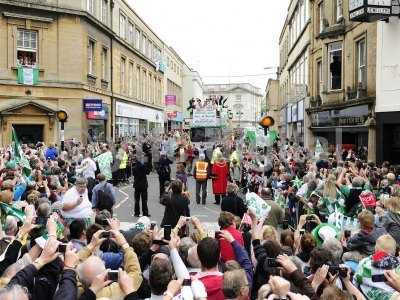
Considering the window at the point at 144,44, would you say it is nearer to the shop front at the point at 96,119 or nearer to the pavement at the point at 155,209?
the shop front at the point at 96,119

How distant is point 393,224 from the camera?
719 cm

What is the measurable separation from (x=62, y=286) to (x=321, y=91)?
78.6ft

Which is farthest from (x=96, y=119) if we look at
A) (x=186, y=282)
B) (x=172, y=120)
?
(x=172, y=120)

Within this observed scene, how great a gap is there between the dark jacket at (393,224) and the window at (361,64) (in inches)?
540

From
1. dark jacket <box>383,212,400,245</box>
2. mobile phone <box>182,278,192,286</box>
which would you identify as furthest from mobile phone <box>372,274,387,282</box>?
dark jacket <box>383,212,400,245</box>

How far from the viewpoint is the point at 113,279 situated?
4.41 metres

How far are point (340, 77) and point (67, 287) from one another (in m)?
22.1

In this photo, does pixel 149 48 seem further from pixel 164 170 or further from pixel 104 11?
pixel 164 170

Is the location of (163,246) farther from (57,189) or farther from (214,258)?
(57,189)

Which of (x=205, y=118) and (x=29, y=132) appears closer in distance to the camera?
(x=29, y=132)

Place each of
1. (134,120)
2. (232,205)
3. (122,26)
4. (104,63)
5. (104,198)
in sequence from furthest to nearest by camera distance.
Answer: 1. (134,120)
2. (122,26)
3. (104,63)
4. (104,198)
5. (232,205)

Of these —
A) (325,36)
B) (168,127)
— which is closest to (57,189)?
(325,36)

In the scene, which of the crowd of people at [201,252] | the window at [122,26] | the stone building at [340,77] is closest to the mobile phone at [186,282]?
the crowd of people at [201,252]

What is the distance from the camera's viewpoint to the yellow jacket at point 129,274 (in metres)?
4.14
